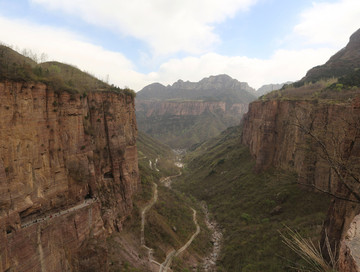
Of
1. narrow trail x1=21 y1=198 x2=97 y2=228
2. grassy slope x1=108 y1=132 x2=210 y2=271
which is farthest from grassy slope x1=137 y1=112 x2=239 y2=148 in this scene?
narrow trail x1=21 y1=198 x2=97 y2=228

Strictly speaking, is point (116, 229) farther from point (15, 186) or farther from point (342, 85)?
point (342, 85)

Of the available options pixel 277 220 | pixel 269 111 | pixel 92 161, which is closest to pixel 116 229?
pixel 92 161

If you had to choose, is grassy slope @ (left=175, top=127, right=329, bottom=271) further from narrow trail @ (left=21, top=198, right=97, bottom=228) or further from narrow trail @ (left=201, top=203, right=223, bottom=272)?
narrow trail @ (left=21, top=198, right=97, bottom=228)

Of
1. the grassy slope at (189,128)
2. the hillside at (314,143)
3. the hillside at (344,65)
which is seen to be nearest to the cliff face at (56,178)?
the hillside at (314,143)

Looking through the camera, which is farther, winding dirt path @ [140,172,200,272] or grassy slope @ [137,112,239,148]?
grassy slope @ [137,112,239,148]

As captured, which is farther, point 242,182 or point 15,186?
point 242,182

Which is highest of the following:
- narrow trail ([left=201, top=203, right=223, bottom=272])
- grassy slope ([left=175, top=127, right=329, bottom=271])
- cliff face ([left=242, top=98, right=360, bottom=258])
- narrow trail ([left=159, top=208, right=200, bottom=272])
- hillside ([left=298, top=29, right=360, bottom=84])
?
hillside ([left=298, top=29, right=360, bottom=84])

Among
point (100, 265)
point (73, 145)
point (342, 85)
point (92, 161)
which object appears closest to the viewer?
point (100, 265)
